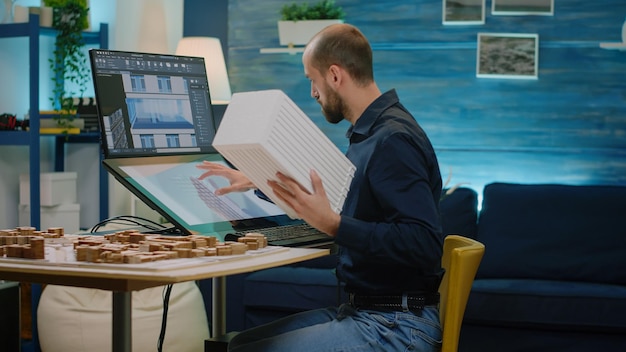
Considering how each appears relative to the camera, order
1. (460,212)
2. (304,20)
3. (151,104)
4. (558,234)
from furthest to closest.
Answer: (304,20) → (460,212) → (558,234) → (151,104)

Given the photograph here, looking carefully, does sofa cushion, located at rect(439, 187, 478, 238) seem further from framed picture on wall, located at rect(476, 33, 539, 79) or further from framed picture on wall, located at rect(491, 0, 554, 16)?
framed picture on wall, located at rect(491, 0, 554, 16)

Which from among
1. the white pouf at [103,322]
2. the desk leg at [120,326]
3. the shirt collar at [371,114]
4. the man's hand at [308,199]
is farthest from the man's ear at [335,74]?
the white pouf at [103,322]

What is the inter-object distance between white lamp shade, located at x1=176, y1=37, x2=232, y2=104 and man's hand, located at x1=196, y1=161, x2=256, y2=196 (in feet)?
7.12

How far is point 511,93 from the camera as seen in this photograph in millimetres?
4609

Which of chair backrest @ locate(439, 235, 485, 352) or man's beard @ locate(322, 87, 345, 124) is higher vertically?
man's beard @ locate(322, 87, 345, 124)

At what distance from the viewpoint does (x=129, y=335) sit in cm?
190

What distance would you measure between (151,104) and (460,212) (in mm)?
2158

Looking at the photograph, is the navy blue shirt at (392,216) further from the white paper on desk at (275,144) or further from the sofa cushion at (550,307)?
the sofa cushion at (550,307)

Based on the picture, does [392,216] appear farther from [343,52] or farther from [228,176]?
[228,176]

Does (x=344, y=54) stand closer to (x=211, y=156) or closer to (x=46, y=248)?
(x=211, y=156)

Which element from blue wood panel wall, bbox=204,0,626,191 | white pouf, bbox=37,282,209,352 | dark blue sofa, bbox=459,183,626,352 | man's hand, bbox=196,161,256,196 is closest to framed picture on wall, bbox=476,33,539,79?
blue wood panel wall, bbox=204,0,626,191

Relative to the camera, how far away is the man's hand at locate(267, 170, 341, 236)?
1919 mm

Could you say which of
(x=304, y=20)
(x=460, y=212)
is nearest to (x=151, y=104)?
(x=460, y=212)

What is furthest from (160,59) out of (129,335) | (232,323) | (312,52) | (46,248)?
(232,323)
